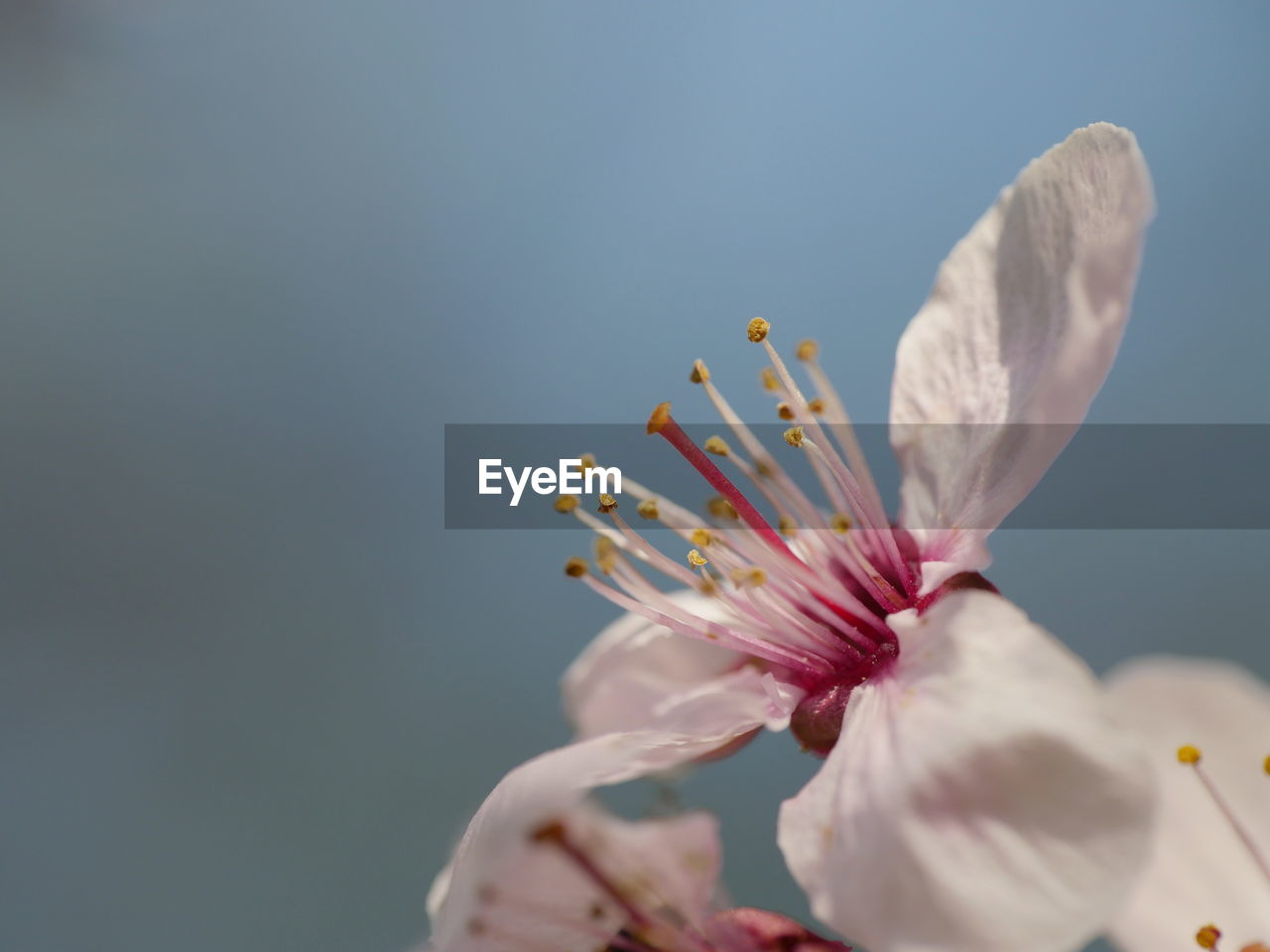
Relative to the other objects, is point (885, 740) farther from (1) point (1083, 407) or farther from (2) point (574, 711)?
(2) point (574, 711)

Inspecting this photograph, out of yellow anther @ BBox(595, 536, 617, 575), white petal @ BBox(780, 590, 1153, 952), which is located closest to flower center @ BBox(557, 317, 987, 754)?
yellow anther @ BBox(595, 536, 617, 575)

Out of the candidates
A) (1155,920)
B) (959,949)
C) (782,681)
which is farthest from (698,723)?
(1155,920)

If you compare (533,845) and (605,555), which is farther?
(605,555)

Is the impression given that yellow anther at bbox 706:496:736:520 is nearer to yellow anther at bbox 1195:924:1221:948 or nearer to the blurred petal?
the blurred petal

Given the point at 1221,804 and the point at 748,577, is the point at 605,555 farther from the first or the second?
the point at 1221,804

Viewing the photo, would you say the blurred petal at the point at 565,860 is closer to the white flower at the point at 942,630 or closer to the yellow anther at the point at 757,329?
the white flower at the point at 942,630

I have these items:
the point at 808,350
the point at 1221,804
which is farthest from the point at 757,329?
the point at 1221,804

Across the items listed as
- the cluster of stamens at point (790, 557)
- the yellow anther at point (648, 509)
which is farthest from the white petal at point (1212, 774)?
the yellow anther at point (648, 509)
